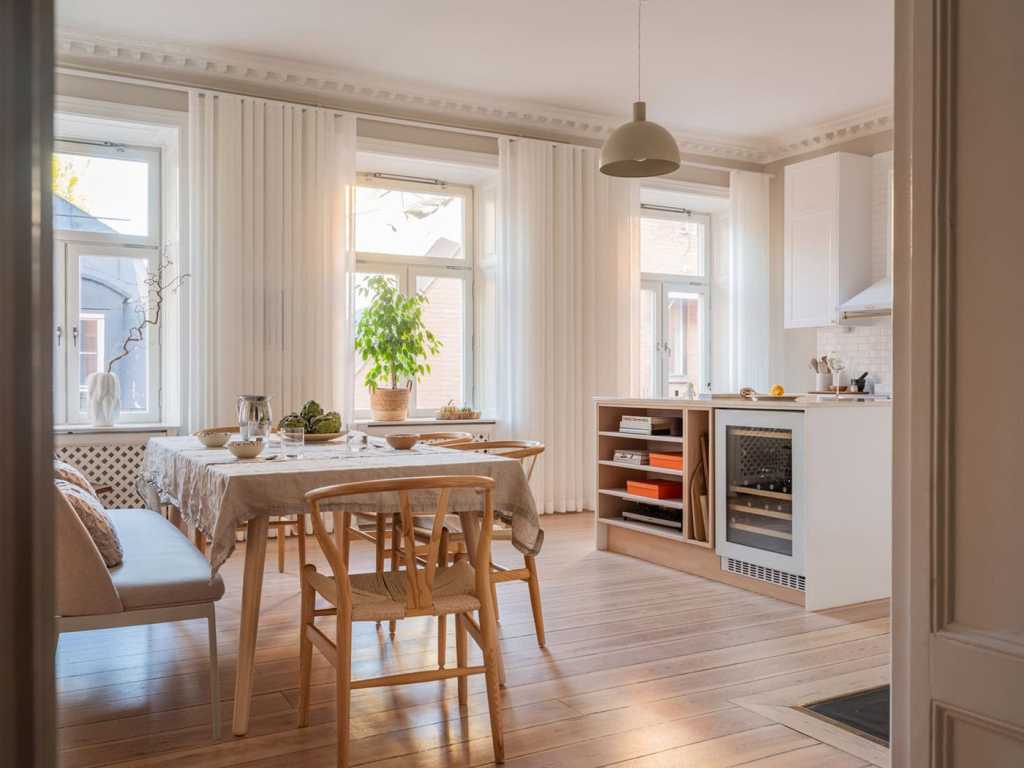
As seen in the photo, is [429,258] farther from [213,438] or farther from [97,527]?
[97,527]

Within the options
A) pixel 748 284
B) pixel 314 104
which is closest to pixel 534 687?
pixel 314 104

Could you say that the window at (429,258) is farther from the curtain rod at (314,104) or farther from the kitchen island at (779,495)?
the kitchen island at (779,495)

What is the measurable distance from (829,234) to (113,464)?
555cm

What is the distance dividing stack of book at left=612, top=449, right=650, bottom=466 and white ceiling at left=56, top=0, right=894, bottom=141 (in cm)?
255

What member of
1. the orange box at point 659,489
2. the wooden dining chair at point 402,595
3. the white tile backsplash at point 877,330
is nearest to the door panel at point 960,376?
the wooden dining chair at point 402,595

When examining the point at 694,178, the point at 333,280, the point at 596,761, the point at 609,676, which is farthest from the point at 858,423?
the point at 694,178

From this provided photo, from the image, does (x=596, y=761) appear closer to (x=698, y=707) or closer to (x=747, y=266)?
(x=698, y=707)

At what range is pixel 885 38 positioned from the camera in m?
5.43

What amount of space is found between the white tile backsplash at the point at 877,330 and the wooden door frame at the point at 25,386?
22.5 ft

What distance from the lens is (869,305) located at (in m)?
6.55

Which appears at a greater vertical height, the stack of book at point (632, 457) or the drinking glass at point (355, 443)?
the drinking glass at point (355, 443)

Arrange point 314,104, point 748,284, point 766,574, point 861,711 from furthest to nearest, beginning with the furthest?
point 748,284, point 314,104, point 766,574, point 861,711

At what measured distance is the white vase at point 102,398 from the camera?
212 inches

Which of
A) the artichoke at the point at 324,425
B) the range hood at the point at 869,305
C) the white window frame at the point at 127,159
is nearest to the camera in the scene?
the artichoke at the point at 324,425
